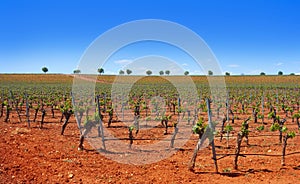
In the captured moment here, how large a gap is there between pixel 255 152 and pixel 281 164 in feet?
5.42

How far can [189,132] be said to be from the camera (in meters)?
15.2

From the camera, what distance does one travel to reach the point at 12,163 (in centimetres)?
A: 789

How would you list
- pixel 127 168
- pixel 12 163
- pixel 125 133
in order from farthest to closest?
pixel 125 133 → pixel 127 168 → pixel 12 163

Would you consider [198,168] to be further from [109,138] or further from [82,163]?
[109,138]

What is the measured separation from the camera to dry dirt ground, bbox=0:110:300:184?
7.45m

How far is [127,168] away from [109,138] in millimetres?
4875

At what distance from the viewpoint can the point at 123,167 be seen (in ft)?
28.2

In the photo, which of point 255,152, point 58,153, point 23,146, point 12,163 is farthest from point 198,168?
point 23,146

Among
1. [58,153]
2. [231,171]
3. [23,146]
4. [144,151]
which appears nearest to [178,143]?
[144,151]

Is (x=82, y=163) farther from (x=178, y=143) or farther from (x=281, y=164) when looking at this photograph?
(x=281, y=164)

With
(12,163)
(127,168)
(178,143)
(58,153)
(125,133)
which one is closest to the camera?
(12,163)

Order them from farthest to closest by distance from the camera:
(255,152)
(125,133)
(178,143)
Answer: (125,133) < (178,143) < (255,152)

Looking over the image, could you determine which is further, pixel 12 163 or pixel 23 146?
pixel 23 146

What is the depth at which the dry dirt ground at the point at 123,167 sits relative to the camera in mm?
7449
